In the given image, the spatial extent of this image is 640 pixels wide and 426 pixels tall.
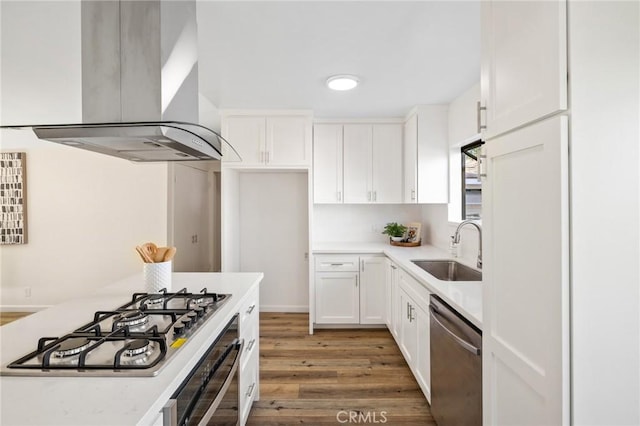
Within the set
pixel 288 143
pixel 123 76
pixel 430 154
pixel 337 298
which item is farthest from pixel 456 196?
pixel 123 76

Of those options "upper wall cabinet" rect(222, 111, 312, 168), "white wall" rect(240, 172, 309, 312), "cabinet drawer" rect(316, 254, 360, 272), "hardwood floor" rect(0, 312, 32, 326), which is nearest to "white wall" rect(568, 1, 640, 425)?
"cabinet drawer" rect(316, 254, 360, 272)

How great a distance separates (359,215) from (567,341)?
3253 millimetres

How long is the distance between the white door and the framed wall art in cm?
183

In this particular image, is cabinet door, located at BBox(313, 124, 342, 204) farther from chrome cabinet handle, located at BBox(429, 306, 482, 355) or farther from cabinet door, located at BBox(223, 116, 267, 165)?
chrome cabinet handle, located at BBox(429, 306, 482, 355)

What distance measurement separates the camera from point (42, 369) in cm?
91

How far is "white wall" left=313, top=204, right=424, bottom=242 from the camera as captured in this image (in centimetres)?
409

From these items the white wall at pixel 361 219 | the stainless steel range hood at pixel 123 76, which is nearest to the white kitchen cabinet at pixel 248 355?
the stainless steel range hood at pixel 123 76

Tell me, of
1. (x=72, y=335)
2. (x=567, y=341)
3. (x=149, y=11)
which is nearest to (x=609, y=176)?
(x=567, y=341)

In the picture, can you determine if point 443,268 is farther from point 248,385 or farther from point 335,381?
point 248,385

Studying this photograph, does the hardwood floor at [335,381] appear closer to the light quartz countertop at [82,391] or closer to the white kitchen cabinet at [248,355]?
the white kitchen cabinet at [248,355]

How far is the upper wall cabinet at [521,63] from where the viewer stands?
34.3 inches

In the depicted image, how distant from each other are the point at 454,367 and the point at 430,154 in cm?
229

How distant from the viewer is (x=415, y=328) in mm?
2348

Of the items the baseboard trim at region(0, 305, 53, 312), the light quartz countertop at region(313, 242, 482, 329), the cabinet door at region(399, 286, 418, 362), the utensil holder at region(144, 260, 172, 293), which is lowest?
the baseboard trim at region(0, 305, 53, 312)
